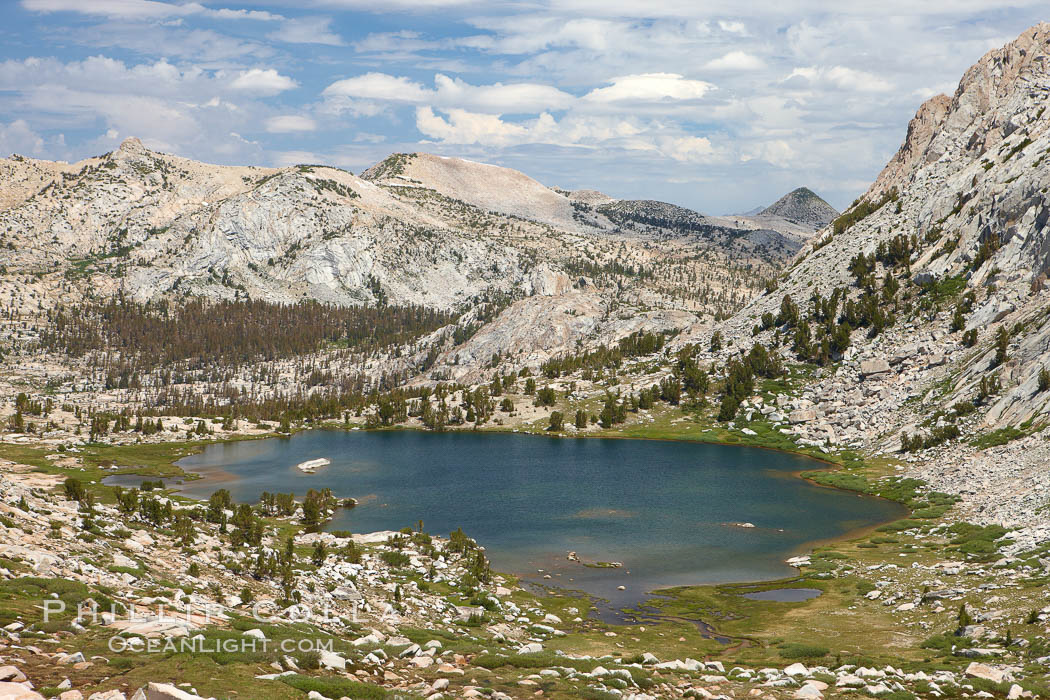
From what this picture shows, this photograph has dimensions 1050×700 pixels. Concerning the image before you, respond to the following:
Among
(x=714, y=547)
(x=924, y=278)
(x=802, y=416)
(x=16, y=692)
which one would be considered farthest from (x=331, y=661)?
(x=924, y=278)

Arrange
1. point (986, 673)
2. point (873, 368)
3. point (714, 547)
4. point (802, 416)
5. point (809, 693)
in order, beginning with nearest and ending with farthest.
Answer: point (809, 693), point (986, 673), point (714, 547), point (873, 368), point (802, 416)

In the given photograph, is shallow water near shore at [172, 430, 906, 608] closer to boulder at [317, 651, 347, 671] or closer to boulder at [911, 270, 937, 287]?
boulder at [317, 651, 347, 671]

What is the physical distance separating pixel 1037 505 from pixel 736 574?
29.2m

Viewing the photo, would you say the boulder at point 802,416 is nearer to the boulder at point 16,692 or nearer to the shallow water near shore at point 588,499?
the shallow water near shore at point 588,499

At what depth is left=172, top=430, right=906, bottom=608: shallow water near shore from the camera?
7394 cm

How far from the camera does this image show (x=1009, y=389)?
10425cm

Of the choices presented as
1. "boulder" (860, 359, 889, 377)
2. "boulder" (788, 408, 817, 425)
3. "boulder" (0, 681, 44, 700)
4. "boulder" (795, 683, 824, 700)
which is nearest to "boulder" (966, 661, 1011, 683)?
"boulder" (795, 683, 824, 700)

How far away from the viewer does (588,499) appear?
4141 inches

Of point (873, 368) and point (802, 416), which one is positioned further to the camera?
point (802, 416)

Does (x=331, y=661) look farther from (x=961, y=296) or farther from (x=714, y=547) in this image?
(x=961, y=296)

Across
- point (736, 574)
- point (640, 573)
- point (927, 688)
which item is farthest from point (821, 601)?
point (927, 688)

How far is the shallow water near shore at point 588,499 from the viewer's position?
7394 cm

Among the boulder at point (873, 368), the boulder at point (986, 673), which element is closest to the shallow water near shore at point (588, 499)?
the boulder at point (873, 368)

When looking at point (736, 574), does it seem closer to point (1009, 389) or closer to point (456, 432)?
point (1009, 389)
